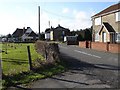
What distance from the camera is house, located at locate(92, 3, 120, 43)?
38.1 meters

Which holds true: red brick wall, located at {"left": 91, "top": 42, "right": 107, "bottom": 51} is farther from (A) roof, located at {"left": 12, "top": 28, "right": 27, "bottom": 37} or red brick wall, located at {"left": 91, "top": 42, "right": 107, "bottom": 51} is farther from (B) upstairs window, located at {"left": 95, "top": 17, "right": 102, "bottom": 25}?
(A) roof, located at {"left": 12, "top": 28, "right": 27, "bottom": 37}

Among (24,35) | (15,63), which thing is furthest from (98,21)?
(24,35)

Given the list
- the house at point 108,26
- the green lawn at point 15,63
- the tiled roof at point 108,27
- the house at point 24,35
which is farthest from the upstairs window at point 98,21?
the house at point 24,35

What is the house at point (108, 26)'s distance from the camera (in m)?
38.1

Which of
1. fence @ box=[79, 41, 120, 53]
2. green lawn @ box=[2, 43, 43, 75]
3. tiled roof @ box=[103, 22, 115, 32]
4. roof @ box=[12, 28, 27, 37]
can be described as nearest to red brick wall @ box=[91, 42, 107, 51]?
fence @ box=[79, 41, 120, 53]

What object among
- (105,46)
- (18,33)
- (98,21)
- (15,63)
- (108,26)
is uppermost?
(98,21)

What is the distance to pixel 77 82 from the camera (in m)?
10.1

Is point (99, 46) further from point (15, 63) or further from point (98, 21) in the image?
point (15, 63)

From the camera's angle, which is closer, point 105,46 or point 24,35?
point 105,46

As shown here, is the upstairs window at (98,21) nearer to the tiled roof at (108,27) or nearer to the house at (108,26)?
the house at (108,26)

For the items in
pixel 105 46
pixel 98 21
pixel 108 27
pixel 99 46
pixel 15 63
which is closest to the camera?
pixel 15 63

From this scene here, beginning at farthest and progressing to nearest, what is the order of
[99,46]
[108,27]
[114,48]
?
1. [108,27]
2. [99,46]
3. [114,48]

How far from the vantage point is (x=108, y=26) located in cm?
4028

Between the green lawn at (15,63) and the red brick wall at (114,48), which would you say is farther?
the red brick wall at (114,48)
